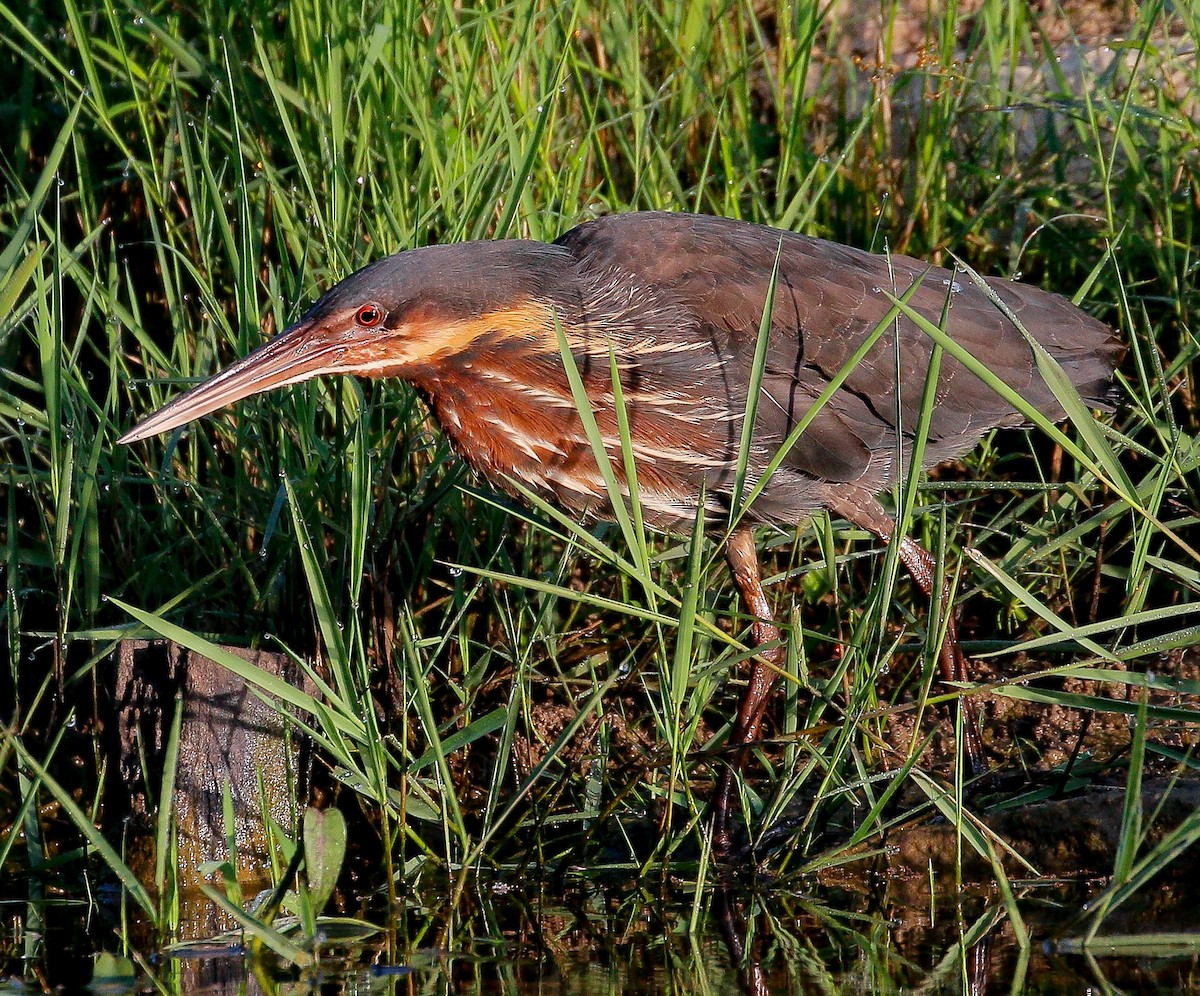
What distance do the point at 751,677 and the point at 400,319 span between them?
1.52 meters

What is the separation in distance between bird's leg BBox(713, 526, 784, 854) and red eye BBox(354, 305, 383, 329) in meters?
1.27

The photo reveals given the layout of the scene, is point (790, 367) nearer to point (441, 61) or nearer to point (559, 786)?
point (559, 786)

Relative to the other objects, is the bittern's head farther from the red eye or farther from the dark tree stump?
the dark tree stump

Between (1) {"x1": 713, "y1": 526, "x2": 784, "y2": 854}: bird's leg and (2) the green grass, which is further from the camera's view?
(1) {"x1": 713, "y1": 526, "x2": 784, "y2": 854}: bird's leg

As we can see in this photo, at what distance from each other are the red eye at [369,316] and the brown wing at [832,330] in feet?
2.19

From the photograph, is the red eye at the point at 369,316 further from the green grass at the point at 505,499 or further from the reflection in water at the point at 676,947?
the reflection in water at the point at 676,947

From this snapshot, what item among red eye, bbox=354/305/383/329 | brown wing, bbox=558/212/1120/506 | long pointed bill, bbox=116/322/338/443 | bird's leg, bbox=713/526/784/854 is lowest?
bird's leg, bbox=713/526/784/854

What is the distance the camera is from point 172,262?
608 cm

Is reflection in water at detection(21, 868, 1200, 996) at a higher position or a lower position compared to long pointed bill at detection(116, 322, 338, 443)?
lower

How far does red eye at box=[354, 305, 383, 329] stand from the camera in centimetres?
429

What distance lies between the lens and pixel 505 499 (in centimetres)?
510

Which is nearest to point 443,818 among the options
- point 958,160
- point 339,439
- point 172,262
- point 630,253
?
point 339,439

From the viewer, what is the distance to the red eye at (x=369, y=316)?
14.1 ft

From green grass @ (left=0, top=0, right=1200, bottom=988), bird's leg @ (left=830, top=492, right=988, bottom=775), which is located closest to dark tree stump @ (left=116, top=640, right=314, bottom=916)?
green grass @ (left=0, top=0, right=1200, bottom=988)
